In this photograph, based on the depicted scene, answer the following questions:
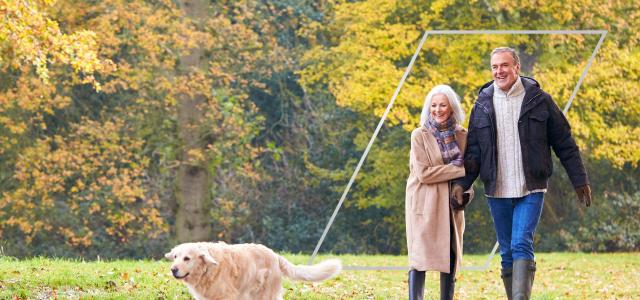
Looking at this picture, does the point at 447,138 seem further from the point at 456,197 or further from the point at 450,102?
the point at 456,197

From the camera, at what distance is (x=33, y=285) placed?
8344 millimetres

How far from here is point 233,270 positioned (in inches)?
248

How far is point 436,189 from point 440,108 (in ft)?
1.61

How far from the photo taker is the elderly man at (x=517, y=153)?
6.32 metres

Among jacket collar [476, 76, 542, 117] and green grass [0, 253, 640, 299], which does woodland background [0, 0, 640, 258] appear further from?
jacket collar [476, 76, 542, 117]

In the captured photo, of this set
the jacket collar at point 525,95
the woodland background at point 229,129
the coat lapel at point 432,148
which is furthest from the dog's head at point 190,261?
the woodland background at point 229,129

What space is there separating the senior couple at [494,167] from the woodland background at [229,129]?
22.7ft

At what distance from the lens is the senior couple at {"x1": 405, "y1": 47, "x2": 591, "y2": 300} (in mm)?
6340

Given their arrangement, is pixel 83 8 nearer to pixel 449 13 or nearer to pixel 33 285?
pixel 449 13

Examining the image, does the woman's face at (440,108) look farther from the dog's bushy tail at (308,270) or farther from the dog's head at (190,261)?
the dog's head at (190,261)

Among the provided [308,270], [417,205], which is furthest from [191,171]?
[417,205]

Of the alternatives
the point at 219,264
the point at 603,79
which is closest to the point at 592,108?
the point at 603,79

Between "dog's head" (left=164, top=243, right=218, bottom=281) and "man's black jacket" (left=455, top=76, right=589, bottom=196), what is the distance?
158 cm

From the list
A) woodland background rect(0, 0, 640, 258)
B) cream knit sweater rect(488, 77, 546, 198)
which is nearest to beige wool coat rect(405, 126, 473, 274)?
cream knit sweater rect(488, 77, 546, 198)
